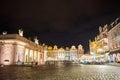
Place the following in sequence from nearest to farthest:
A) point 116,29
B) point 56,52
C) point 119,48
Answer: point 119,48
point 116,29
point 56,52

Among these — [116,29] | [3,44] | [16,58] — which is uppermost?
[116,29]

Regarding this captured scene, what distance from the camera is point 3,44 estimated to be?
153 ft

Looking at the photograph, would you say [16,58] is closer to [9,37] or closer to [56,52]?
[9,37]

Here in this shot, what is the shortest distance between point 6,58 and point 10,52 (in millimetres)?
2251

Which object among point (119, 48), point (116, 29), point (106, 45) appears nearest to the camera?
point (119, 48)

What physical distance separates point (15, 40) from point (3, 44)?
3.92 meters

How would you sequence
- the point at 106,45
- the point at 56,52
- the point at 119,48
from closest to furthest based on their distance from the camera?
1. the point at 119,48
2. the point at 106,45
3. the point at 56,52

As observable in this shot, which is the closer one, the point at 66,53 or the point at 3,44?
the point at 3,44

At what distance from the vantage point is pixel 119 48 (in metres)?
46.4

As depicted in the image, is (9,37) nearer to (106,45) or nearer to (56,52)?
(106,45)

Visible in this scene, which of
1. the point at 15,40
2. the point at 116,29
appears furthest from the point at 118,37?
the point at 15,40

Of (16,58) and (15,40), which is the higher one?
(15,40)

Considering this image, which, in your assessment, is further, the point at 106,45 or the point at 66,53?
the point at 66,53

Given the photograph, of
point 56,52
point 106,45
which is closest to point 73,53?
point 56,52
